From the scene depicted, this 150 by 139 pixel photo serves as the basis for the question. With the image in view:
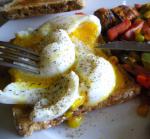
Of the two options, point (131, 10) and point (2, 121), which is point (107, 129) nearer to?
point (2, 121)

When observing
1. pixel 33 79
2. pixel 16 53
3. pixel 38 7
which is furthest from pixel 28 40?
pixel 38 7

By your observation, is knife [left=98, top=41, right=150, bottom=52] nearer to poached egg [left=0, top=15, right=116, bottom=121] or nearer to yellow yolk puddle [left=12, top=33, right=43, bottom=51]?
poached egg [left=0, top=15, right=116, bottom=121]

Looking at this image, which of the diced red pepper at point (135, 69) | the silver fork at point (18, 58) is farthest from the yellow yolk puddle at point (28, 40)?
the diced red pepper at point (135, 69)

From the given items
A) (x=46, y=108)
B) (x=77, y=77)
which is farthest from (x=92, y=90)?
(x=46, y=108)

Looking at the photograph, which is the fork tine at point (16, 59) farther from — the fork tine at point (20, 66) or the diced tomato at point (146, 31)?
the diced tomato at point (146, 31)

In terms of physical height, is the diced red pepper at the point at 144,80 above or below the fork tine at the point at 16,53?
below

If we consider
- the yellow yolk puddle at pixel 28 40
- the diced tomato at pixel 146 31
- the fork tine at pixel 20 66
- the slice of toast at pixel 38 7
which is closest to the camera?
the fork tine at pixel 20 66

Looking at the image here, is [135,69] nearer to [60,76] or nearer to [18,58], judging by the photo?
[60,76]

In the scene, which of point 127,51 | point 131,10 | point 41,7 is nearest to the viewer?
point 127,51
